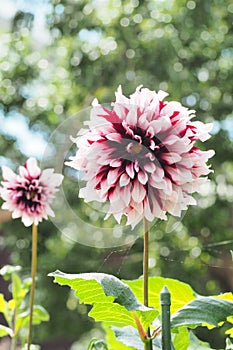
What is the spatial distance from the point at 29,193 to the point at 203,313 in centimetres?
48

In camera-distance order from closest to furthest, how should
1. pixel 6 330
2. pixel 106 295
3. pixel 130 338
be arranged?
pixel 106 295 < pixel 130 338 < pixel 6 330

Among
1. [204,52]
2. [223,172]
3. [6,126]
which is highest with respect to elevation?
[204,52]

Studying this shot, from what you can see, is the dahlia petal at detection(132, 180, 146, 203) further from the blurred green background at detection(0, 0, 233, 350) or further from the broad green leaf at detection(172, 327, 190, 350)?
the blurred green background at detection(0, 0, 233, 350)

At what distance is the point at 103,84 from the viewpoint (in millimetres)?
4316

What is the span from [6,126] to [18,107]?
157mm

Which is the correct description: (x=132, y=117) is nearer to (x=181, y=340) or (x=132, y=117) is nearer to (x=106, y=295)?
(x=106, y=295)

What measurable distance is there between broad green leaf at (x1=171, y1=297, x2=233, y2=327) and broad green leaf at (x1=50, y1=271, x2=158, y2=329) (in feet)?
0.09

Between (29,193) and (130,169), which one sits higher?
(29,193)

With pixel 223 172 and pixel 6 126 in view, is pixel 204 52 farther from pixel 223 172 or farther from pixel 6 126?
pixel 6 126

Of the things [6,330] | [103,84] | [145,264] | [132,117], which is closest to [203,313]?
[145,264]

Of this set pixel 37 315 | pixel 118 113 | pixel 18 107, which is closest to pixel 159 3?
pixel 18 107

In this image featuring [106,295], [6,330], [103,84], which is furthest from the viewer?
[103,84]

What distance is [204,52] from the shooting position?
4.51 meters

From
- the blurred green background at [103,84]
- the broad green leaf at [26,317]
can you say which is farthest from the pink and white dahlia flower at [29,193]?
the blurred green background at [103,84]
